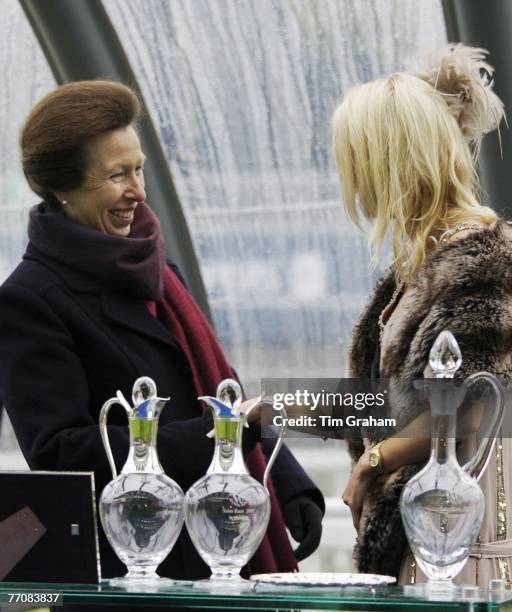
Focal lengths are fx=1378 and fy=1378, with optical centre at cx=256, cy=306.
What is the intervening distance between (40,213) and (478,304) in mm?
1075

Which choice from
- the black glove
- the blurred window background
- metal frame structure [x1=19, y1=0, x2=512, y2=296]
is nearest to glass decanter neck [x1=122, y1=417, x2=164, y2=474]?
the black glove

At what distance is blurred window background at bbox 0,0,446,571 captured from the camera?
534 centimetres

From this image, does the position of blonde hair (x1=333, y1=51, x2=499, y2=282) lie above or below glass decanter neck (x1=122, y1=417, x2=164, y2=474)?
above

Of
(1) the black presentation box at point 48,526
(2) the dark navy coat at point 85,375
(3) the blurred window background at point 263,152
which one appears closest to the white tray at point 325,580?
(1) the black presentation box at point 48,526

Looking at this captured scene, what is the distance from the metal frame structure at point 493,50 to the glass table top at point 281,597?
8.25 ft

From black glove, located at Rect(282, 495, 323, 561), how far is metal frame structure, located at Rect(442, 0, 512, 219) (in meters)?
1.65

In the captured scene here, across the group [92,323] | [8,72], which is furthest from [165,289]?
[8,72]

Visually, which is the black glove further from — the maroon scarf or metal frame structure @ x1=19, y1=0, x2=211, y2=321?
metal frame structure @ x1=19, y1=0, x2=211, y2=321

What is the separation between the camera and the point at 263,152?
18.5ft

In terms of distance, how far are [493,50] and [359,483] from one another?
215 centimetres

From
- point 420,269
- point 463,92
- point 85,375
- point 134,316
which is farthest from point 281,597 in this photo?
point 463,92

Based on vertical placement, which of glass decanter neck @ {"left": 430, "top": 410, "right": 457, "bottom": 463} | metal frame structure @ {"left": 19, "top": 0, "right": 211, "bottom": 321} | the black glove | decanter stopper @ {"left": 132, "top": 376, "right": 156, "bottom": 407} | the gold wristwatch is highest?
metal frame structure @ {"left": 19, "top": 0, "right": 211, "bottom": 321}

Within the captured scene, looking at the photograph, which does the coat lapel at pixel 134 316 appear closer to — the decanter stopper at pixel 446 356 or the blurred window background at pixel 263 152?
the decanter stopper at pixel 446 356

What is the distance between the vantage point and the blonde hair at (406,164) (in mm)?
2793
